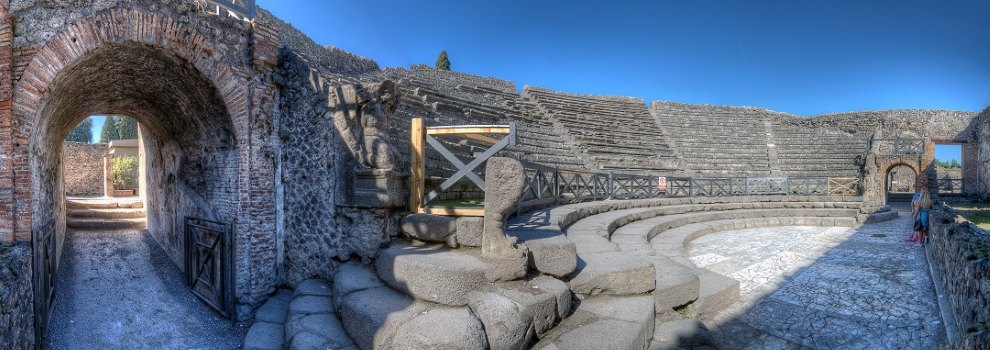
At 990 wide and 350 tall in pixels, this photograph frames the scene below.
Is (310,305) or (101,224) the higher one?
(101,224)

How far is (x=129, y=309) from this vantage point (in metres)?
6.34

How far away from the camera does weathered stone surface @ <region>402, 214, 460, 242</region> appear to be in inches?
192

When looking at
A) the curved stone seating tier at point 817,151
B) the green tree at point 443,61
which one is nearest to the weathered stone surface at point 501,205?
the curved stone seating tier at point 817,151

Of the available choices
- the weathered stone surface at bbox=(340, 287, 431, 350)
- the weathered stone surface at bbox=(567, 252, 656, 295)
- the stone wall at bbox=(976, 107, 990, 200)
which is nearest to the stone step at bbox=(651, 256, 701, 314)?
the weathered stone surface at bbox=(567, 252, 656, 295)

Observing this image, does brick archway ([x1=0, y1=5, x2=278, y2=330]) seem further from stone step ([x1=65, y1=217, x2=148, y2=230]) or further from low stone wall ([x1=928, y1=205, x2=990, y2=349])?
low stone wall ([x1=928, y1=205, x2=990, y2=349])

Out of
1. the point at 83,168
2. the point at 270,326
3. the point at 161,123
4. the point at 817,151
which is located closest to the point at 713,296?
the point at 270,326

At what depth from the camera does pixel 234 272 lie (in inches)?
242

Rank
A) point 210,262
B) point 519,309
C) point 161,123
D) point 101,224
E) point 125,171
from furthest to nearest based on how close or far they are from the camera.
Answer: point 125,171 → point 101,224 → point 161,123 → point 210,262 → point 519,309

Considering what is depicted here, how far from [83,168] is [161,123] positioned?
59.1 ft

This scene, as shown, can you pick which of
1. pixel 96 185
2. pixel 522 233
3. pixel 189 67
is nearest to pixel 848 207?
pixel 522 233

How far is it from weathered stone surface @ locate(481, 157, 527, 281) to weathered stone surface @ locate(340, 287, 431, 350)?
31.4 inches

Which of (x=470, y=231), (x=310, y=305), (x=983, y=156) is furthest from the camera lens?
(x=983, y=156)

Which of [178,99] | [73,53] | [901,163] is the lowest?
[901,163]

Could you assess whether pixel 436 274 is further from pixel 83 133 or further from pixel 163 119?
pixel 83 133
